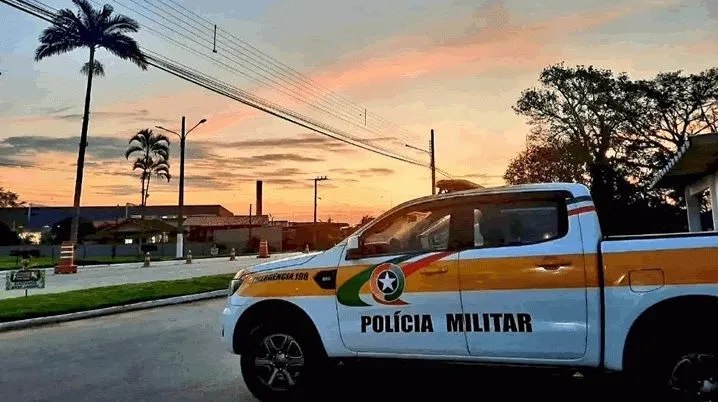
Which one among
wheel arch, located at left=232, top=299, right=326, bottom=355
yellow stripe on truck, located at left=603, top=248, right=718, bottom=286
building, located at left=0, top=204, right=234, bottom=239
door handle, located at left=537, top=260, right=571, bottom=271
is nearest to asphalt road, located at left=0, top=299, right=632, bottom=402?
wheel arch, located at left=232, top=299, right=326, bottom=355

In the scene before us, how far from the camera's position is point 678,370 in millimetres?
4363

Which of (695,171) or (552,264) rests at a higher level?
(695,171)

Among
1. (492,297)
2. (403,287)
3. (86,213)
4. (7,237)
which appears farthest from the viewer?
(86,213)

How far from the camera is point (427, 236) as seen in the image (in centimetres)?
538

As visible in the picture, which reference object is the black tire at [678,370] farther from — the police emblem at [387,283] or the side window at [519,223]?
the police emblem at [387,283]

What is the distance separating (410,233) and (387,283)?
0.53 meters

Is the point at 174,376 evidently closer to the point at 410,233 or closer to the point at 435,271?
the point at 410,233

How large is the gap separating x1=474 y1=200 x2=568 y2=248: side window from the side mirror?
1.06 metres

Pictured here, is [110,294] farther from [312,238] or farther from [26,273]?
[312,238]

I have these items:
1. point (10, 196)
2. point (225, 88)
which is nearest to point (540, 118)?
point (225, 88)

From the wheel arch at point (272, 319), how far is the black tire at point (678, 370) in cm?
262

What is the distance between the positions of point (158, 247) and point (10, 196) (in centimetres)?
4087

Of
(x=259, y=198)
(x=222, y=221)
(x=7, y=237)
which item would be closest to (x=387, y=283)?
(x=7, y=237)

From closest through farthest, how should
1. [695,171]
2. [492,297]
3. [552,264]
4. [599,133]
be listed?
[552,264]
[492,297]
[695,171]
[599,133]
